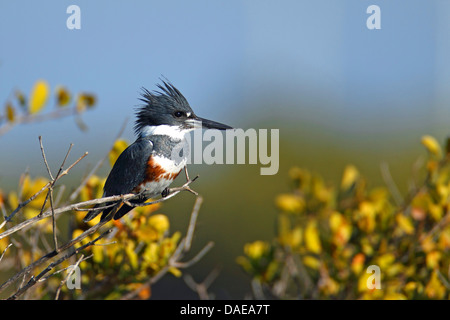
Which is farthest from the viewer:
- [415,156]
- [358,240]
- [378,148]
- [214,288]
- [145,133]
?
[378,148]

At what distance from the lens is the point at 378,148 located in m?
9.33

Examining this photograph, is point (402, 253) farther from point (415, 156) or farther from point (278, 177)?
point (415, 156)

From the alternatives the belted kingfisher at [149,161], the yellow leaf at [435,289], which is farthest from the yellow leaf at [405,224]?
the belted kingfisher at [149,161]

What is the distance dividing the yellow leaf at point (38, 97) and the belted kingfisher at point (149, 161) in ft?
1.71

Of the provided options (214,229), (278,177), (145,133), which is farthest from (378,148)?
(145,133)

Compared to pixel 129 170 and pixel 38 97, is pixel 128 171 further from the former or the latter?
pixel 38 97

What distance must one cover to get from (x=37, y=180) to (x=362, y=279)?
6.25 feet

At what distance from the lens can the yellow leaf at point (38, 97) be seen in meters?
2.86

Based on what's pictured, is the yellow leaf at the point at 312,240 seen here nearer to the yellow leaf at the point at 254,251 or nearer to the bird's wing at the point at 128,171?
the yellow leaf at the point at 254,251

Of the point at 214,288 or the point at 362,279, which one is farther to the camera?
the point at 214,288

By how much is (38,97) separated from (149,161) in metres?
0.80

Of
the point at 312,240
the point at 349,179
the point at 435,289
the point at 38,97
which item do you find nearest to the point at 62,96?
the point at 38,97

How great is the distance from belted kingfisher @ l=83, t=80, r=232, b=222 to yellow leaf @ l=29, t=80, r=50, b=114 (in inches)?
20.5

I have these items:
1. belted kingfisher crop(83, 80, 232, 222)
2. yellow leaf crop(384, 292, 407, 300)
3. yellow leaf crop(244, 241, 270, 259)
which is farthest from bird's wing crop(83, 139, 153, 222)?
yellow leaf crop(384, 292, 407, 300)
